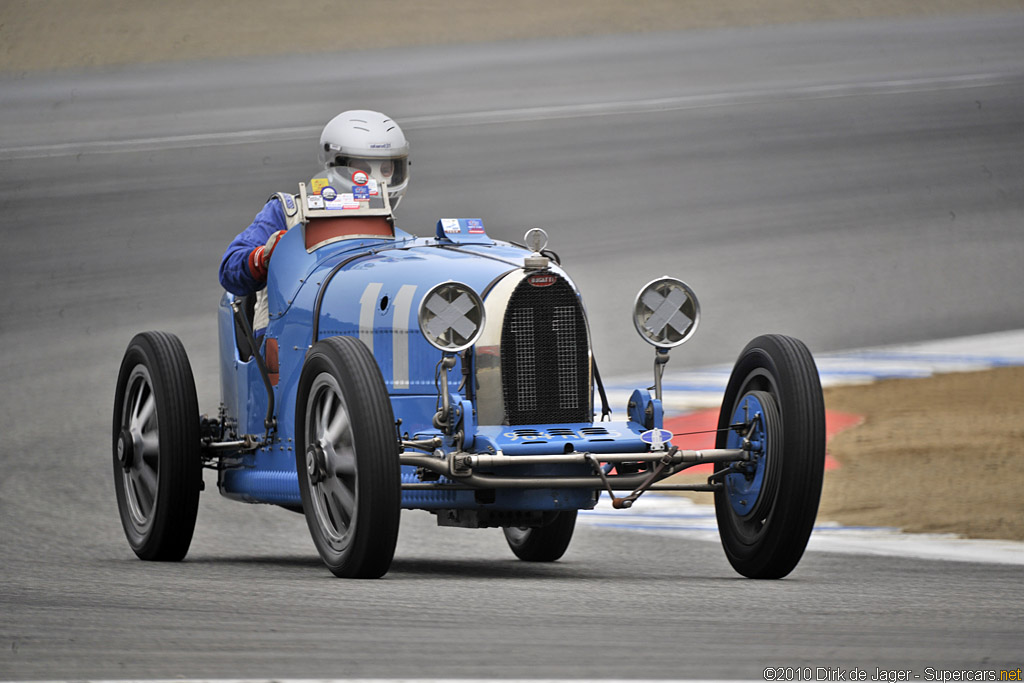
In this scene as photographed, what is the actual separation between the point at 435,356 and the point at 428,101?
2308 cm

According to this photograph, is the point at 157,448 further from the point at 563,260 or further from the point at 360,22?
the point at 360,22

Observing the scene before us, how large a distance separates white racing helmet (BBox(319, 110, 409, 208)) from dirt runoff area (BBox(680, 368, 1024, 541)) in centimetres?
370

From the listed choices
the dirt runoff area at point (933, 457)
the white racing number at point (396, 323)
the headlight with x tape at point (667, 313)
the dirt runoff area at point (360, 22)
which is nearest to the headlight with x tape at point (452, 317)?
the white racing number at point (396, 323)

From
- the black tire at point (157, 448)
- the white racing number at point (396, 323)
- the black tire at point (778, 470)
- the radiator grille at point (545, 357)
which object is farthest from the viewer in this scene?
the black tire at point (157, 448)

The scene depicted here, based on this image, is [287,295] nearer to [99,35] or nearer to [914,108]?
[914,108]

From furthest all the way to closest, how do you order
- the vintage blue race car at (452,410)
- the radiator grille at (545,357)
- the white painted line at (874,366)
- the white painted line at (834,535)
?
the white painted line at (874,366), the white painted line at (834,535), the radiator grille at (545,357), the vintage blue race car at (452,410)

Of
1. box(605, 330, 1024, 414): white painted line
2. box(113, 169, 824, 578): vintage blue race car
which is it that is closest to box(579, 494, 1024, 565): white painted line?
box(605, 330, 1024, 414): white painted line

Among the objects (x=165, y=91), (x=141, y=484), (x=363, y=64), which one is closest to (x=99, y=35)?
(x=165, y=91)

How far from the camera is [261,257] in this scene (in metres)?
10.5

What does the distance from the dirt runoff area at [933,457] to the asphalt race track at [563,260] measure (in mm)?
1259

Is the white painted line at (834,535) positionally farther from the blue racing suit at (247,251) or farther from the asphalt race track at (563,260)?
the blue racing suit at (247,251)

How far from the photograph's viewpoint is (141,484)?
1074 centimetres

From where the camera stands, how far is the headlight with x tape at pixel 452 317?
866 cm

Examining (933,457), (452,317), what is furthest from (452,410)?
(933,457)
